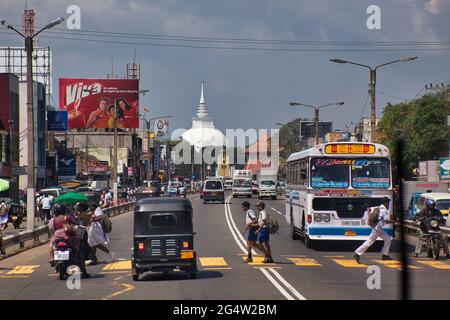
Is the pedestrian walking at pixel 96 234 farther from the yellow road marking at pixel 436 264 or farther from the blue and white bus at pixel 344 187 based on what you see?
the yellow road marking at pixel 436 264

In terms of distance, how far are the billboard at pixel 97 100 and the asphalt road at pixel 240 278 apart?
284 feet

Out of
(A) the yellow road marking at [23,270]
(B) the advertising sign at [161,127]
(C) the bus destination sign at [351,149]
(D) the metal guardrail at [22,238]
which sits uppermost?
(B) the advertising sign at [161,127]

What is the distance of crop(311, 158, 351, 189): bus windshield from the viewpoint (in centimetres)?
2719

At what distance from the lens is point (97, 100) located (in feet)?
380

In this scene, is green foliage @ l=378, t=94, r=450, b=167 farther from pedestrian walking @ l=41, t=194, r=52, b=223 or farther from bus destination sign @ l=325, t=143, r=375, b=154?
bus destination sign @ l=325, t=143, r=375, b=154

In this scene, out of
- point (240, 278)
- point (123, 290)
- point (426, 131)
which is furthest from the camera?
point (426, 131)

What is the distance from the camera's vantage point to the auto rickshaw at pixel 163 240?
19.3 metres

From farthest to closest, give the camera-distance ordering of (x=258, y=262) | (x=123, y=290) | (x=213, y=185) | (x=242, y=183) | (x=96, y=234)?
(x=242, y=183) < (x=213, y=185) < (x=96, y=234) < (x=258, y=262) < (x=123, y=290)

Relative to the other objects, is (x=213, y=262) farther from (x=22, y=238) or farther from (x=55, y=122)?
(x=55, y=122)

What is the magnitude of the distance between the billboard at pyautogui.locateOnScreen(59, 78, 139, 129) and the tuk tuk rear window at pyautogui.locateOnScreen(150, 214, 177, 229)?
317 ft

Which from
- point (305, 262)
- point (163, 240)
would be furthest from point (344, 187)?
point (163, 240)

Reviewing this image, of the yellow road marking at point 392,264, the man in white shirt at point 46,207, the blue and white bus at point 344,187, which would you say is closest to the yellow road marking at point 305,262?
the yellow road marking at point 392,264

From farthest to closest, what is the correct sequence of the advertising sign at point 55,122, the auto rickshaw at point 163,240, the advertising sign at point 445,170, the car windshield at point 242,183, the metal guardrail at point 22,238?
the advertising sign at point 55,122 < the car windshield at point 242,183 < the advertising sign at point 445,170 < the metal guardrail at point 22,238 < the auto rickshaw at point 163,240

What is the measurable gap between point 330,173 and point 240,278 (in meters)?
8.93
